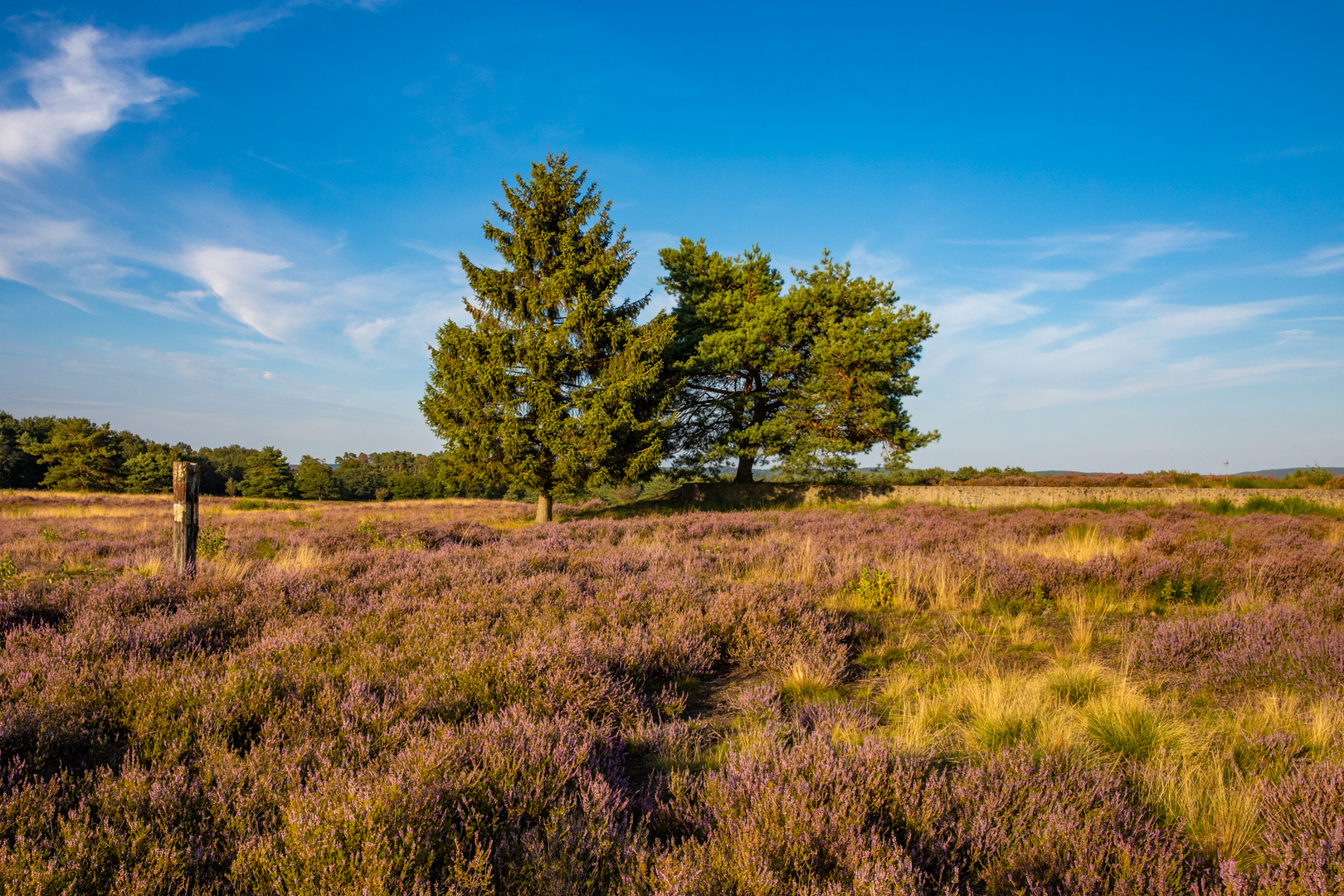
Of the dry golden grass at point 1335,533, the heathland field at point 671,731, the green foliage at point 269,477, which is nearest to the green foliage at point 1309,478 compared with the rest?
the dry golden grass at point 1335,533

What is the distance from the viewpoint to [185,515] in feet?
22.1

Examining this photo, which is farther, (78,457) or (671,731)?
(78,457)

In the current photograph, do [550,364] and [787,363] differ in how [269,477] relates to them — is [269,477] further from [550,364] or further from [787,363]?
[787,363]

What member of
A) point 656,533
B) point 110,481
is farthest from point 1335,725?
point 110,481

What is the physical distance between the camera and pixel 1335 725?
307 cm

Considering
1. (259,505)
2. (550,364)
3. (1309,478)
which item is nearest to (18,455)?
(259,505)

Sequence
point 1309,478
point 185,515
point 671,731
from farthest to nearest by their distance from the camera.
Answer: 1. point 1309,478
2. point 185,515
3. point 671,731

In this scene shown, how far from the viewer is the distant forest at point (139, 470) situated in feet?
156

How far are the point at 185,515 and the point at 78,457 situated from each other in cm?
6004

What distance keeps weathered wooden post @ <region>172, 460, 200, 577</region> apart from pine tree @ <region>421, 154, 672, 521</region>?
35.4ft

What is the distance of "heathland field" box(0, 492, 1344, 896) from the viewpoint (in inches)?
77.8

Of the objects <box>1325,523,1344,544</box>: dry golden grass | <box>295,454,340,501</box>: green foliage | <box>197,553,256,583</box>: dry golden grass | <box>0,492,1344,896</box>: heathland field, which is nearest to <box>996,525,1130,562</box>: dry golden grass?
<box>0,492,1344,896</box>: heathland field

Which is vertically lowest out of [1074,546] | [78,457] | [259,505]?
[259,505]

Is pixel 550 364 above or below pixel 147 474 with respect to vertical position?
above
